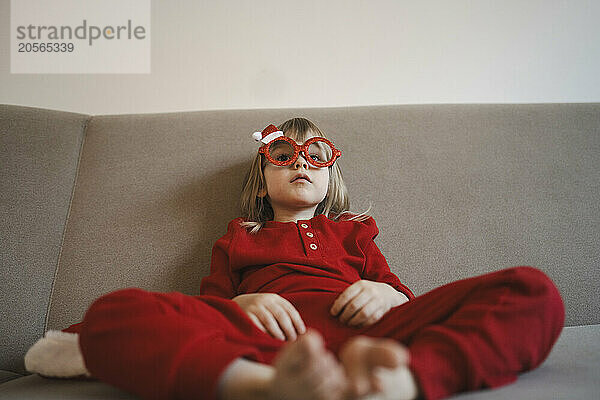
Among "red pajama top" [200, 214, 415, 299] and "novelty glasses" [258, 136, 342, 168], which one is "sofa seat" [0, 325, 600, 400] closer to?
"red pajama top" [200, 214, 415, 299]

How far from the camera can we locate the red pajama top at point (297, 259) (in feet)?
3.56

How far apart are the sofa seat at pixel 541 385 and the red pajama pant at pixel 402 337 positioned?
0.08 ft

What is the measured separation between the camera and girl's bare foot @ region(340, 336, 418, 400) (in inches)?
21.3

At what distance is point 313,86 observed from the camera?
1.74 metres

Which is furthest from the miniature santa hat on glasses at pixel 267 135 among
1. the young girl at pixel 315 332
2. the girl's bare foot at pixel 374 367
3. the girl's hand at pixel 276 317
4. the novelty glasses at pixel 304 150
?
the girl's bare foot at pixel 374 367

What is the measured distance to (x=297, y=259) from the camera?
1101 millimetres

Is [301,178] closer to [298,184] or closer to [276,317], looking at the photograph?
[298,184]

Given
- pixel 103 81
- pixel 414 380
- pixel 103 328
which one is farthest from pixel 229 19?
pixel 414 380

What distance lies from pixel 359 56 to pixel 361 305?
3.68ft

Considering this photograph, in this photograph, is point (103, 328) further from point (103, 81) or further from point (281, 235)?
point (103, 81)

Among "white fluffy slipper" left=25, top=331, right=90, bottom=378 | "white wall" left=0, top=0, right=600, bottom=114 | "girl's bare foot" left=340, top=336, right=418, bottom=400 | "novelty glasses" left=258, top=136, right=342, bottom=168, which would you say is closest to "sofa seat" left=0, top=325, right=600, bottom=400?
"white fluffy slipper" left=25, top=331, right=90, bottom=378

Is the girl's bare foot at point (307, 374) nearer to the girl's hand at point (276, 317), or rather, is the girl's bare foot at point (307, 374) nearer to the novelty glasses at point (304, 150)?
the girl's hand at point (276, 317)

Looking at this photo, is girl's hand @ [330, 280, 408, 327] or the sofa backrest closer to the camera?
girl's hand @ [330, 280, 408, 327]

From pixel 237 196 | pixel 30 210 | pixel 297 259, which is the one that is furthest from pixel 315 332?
pixel 30 210
